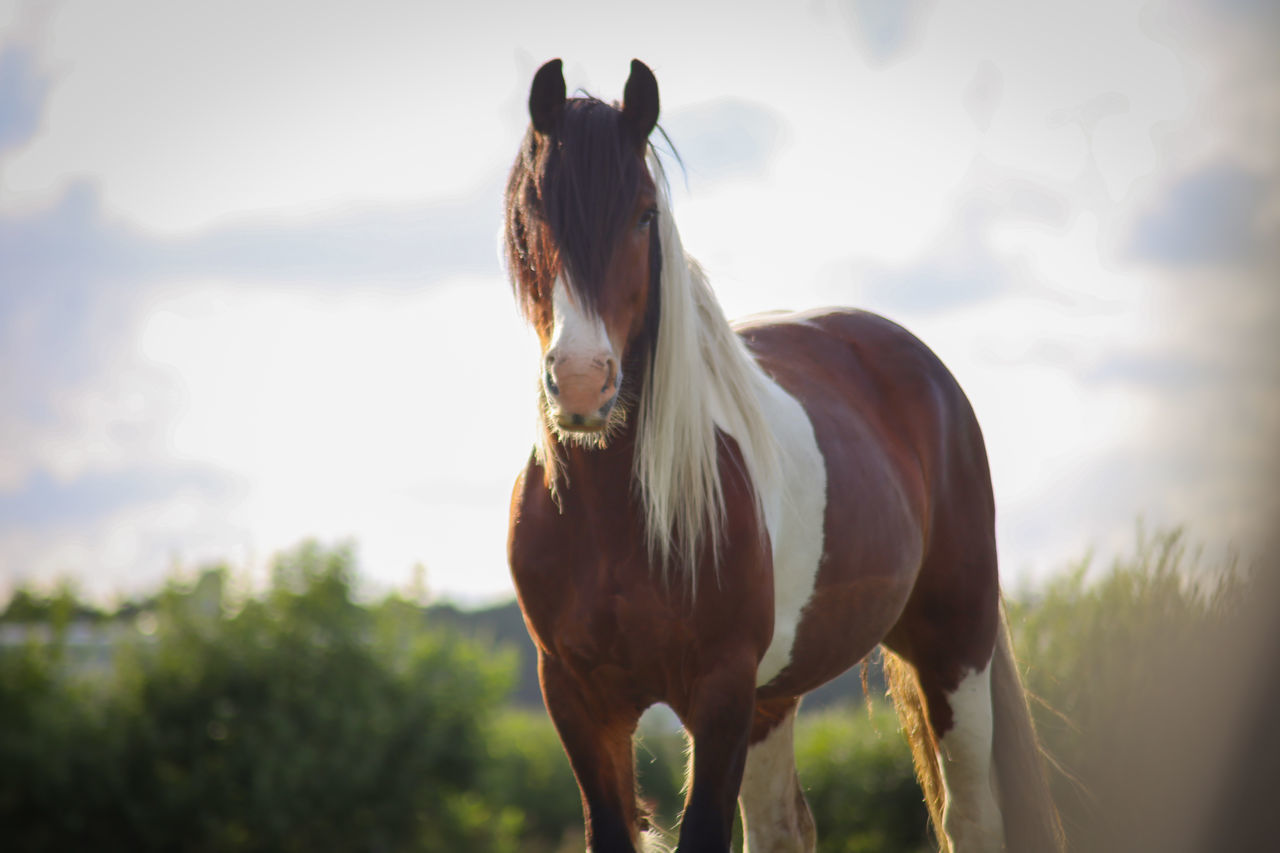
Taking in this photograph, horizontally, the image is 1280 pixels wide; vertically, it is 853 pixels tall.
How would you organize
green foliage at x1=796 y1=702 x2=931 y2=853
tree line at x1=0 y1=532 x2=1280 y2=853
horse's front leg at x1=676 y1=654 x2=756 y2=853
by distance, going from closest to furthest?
horse's front leg at x1=676 y1=654 x2=756 y2=853
green foliage at x1=796 y1=702 x2=931 y2=853
tree line at x1=0 y1=532 x2=1280 y2=853

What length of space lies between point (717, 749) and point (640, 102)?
5.49ft

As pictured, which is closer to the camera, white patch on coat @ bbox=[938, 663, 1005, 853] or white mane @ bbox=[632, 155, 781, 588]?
white mane @ bbox=[632, 155, 781, 588]

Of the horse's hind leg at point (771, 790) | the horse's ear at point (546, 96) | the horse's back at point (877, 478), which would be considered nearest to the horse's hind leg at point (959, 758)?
the horse's back at point (877, 478)

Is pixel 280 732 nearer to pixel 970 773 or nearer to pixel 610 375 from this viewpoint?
pixel 970 773

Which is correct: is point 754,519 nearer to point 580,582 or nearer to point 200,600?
point 580,582

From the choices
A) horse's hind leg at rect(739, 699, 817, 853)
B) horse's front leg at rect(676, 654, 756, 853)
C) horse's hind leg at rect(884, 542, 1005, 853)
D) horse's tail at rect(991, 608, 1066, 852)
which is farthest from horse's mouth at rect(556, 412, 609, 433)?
horse's tail at rect(991, 608, 1066, 852)

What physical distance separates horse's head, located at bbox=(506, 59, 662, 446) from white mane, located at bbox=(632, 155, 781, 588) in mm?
50

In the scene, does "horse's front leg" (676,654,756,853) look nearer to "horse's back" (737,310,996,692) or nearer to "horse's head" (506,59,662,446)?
"horse's back" (737,310,996,692)

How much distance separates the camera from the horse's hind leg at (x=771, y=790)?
3.45 meters

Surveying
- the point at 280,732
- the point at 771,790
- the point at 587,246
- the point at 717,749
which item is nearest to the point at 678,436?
the point at 587,246

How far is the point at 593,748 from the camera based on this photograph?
8.39ft

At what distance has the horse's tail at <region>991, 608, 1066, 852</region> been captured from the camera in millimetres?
3461

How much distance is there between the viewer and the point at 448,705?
50.1 ft

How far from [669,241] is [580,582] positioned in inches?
36.3
